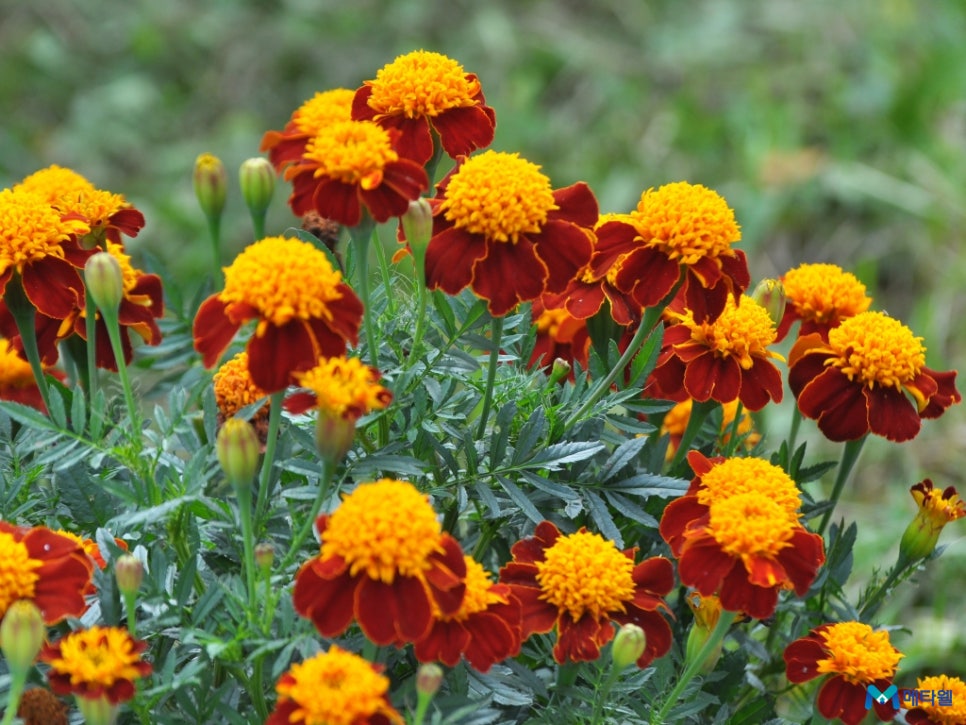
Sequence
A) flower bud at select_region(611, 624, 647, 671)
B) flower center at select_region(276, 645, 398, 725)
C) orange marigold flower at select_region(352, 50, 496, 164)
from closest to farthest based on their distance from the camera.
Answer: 1. flower center at select_region(276, 645, 398, 725)
2. flower bud at select_region(611, 624, 647, 671)
3. orange marigold flower at select_region(352, 50, 496, 164)

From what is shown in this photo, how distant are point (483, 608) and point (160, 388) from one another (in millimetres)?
623

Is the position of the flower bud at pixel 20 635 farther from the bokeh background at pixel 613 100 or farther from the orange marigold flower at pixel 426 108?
the bokeh background at pixel 613 100

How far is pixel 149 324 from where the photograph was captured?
1.14 metres

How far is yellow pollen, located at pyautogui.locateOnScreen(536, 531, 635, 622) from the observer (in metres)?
0.88

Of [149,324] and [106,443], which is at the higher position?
[149,324]

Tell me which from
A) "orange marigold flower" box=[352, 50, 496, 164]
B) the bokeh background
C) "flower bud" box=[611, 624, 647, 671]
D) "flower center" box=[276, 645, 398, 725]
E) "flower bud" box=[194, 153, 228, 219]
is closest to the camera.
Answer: "flower center" box=[276, 645, 398, 725]

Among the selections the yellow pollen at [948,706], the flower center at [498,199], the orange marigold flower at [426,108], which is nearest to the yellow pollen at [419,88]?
the orange marigold flower at [426,108]

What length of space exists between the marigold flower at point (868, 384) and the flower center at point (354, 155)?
45cm

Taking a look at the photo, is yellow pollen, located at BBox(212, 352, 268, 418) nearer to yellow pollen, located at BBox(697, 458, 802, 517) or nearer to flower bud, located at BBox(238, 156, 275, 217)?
flower bud, located at BBox(238, 156, 275, 217)

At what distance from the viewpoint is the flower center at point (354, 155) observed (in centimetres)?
87

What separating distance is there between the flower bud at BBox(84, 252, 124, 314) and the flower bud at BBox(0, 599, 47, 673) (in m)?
0.26

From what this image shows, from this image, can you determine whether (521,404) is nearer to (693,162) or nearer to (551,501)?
(551,501)

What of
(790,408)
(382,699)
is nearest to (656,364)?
(382,699)

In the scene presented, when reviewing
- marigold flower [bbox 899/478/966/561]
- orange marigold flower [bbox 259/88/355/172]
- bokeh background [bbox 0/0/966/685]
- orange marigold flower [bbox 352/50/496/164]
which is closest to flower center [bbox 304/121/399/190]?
A: orange marigold flower [bbox 352/50/496/164]
